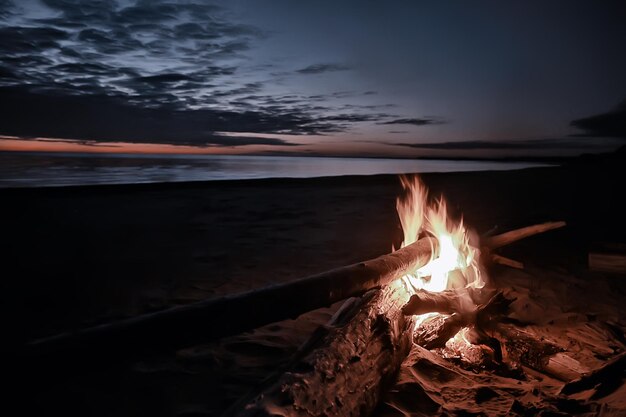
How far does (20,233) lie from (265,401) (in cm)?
948

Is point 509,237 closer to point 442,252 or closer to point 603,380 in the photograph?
point 442,252

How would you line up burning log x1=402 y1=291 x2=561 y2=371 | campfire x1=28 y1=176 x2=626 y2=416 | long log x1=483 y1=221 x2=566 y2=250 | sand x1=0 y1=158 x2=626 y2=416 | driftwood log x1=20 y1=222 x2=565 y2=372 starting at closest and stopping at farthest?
1. driftwood log x1=20 y1=222 x2=565 y2=372
2. campfire x1=28 y1=176 x2=626 y2=416
3. sand x1=0 y1=158 x2=626 y2=416
4. burning log x1=402 y1=291 x2=561 y2=371
5. long log x1=483 y1=221 x2=566 y2=250

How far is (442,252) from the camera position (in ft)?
15.1

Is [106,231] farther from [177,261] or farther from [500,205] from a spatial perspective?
[500,205]

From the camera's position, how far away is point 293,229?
1002 cm

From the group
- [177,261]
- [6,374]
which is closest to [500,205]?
[177,261]

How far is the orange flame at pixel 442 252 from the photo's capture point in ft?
13.8

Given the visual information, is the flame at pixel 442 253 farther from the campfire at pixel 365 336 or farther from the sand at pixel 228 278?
the sand at pixel 228 278

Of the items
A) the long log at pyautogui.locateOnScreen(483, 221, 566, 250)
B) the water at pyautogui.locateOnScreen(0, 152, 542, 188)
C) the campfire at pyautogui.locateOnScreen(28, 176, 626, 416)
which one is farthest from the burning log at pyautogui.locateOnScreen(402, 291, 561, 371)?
the water at pyautogui.locateOnScreen(0, 152, 542, 188)

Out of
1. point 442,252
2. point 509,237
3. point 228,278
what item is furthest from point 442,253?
point 228,278

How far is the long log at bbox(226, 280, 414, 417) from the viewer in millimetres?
1973

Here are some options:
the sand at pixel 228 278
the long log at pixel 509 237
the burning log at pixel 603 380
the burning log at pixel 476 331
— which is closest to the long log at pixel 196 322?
the sand at pixel 228 278

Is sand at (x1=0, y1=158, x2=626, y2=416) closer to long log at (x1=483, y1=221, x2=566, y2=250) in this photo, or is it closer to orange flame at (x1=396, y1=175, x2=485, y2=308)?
long log at (x1=483, y1=221, x2=566, y2=250)

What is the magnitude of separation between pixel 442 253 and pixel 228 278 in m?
3.24
